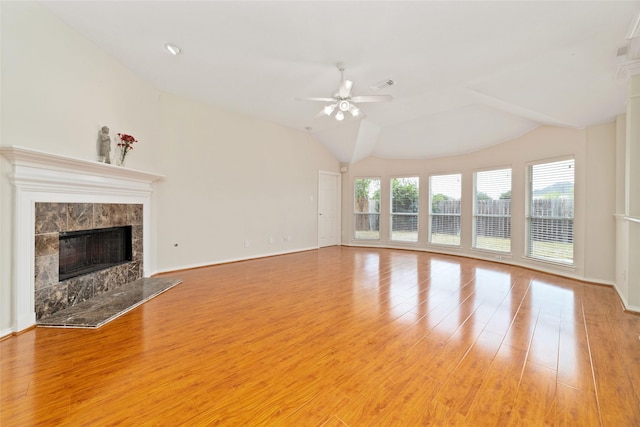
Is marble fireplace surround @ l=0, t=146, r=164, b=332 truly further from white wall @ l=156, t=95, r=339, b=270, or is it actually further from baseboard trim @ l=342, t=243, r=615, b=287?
baseboard trim @ l=342, t=243, r=615, b=287

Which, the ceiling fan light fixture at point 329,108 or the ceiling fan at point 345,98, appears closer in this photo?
the ceiling fan at point 345,98

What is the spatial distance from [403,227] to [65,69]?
23.3ft

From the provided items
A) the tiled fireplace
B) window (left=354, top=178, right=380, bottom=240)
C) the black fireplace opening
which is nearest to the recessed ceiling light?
the tiled fireplace

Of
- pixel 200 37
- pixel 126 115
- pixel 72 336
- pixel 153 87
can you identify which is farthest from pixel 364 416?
pixel 153 87

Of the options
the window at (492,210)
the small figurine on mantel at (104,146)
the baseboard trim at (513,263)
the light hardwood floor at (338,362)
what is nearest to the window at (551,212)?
the baseboard trim at (513,263)

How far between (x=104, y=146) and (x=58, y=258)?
4.79 feet

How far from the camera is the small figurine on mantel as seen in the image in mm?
3438

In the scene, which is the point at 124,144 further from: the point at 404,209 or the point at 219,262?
the point at 404,209

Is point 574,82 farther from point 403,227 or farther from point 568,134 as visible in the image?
point 403,227

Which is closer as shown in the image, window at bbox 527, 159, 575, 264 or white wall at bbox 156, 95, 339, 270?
window at bbox 527, 159, 575, 264

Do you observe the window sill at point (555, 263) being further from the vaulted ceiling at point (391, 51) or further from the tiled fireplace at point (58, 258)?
the tiled fireplace at point (58, 258)

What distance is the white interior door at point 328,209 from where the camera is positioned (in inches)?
298

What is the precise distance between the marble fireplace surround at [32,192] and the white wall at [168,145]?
6cm

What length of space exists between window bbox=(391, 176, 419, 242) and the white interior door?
162 centimetres
